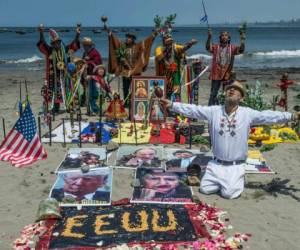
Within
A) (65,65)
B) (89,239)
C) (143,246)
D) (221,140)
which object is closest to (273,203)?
(221,140)

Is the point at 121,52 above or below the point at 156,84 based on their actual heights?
above

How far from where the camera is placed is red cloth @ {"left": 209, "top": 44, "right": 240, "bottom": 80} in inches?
437

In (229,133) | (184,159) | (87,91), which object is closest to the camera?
(229,133)

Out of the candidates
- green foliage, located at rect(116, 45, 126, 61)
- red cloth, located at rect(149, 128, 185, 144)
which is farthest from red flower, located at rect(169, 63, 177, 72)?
red cloth, located at rect(149, 128, 185, 144)

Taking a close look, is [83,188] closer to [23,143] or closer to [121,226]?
[121,226]

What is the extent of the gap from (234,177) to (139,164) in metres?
2.01

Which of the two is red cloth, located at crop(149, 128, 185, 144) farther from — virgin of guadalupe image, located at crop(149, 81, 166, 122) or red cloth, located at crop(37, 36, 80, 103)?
red cloth, located at crop(37, 36, 80, 103)

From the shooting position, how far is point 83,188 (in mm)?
7156

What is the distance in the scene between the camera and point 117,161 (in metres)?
8.45

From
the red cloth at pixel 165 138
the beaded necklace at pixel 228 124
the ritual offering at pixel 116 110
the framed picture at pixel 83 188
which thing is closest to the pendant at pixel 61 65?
the ritual offering at pixel 116 110

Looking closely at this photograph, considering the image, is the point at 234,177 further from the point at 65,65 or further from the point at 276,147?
the point at 65,65

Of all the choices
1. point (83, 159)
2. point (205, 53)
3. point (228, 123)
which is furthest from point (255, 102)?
point (205, 53)

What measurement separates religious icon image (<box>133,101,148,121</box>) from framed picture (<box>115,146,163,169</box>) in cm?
222

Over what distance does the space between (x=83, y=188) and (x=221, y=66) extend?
5.54 m
